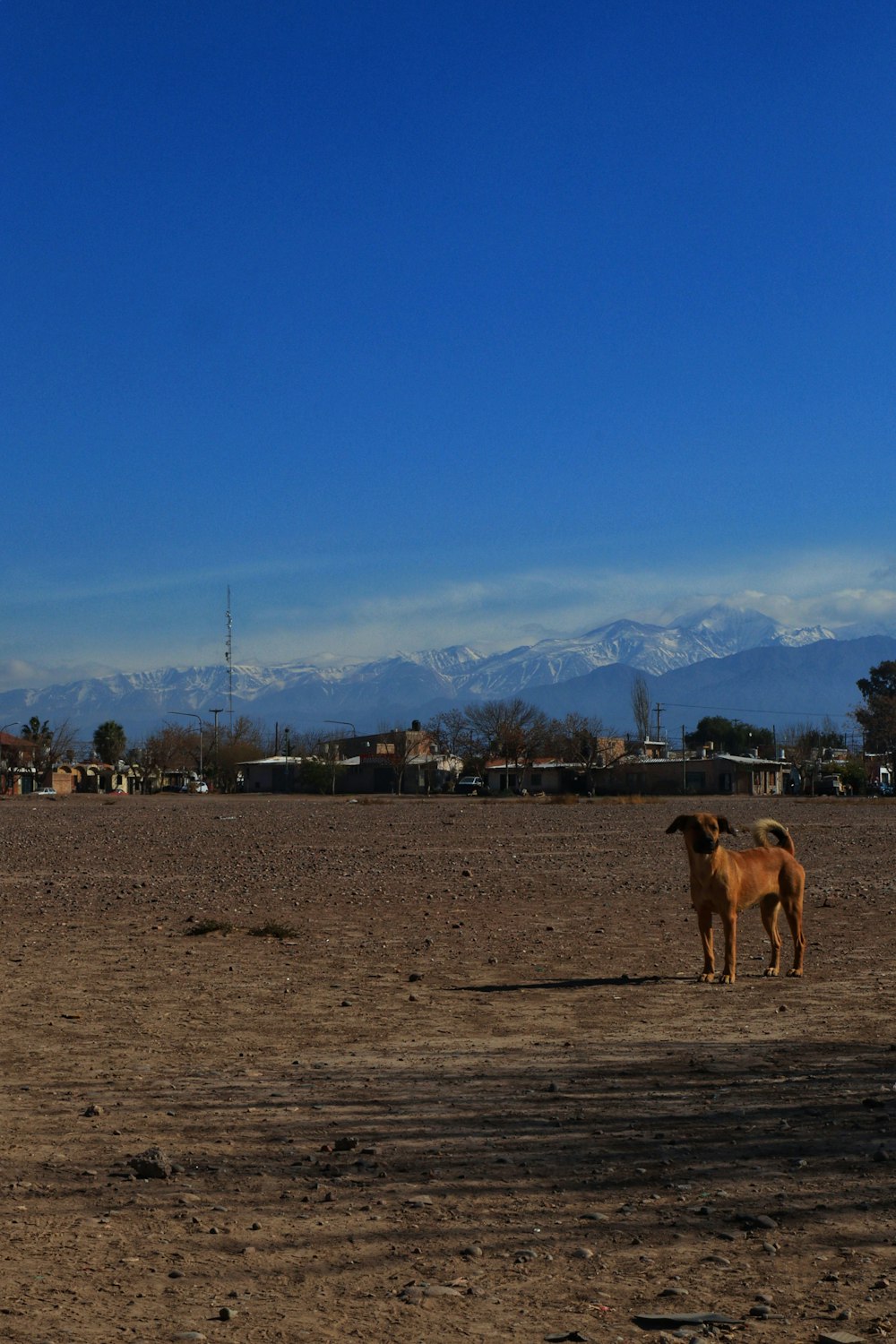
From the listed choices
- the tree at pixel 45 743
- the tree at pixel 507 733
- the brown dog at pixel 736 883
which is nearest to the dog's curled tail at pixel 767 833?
the brown dog at pixel 736 883

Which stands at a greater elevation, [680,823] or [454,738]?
[454,738]

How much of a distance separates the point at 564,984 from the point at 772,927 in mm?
1820

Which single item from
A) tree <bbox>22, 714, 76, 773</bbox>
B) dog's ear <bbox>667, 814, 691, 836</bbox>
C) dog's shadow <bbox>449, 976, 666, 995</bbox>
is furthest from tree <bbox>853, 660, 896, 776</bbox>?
dog's shadow <bbox>449, 976, 666, 995</bbox>

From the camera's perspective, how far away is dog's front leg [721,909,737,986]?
11.8 meters

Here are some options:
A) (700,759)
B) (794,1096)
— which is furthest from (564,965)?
(700,759)

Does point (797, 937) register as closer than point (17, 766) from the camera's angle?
Yes

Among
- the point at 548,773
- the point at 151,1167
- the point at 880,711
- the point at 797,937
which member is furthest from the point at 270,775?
the point at 151,1167

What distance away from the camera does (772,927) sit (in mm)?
12430

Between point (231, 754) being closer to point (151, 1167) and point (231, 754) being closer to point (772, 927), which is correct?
point (772, 927)

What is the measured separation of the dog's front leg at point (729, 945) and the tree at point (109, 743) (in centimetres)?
16202

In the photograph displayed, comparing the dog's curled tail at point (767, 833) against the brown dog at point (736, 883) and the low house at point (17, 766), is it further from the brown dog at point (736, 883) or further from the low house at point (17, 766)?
the low house at point (17, 766)

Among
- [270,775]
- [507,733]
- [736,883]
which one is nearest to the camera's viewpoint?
[736,883]

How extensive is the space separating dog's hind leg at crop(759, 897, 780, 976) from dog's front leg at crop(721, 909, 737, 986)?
0.51m

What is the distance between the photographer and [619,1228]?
568 centimetres
